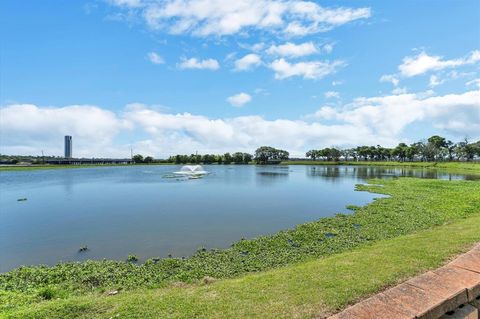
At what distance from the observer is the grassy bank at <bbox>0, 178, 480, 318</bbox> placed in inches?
209

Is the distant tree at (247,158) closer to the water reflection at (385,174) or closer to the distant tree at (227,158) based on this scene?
the distant tree at (227,158)

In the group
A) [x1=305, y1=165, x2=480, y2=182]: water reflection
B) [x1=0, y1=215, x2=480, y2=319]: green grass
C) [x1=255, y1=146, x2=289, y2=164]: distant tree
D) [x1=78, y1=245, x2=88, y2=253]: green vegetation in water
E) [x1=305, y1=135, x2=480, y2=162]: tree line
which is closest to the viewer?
[x1=0, y1=215, x2=480, y2=319]: green grass

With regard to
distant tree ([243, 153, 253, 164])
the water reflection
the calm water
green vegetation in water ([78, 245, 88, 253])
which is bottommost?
green vegetation in water ([78, 245, 88, 253])

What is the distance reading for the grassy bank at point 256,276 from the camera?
5.31 m

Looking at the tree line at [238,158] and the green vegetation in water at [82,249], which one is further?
the tree line at [238,158]

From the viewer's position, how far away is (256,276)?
25.7ft

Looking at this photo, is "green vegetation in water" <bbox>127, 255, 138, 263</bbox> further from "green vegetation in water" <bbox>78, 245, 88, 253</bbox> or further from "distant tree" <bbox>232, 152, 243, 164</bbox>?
"distant tree" <bbox>232, 152, 243, 164</bbox>

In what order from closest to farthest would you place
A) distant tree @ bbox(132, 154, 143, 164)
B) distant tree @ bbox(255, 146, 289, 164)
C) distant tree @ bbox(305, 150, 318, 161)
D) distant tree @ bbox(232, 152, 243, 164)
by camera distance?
distant tree @ bbox(255, 146, 289, 164)
distant tree @ bbox(232, 152, 243, 164)
distant tree @ bbox(305, 150, 318, 161)
distant tree @ bbox(132, 154, 143, 164)

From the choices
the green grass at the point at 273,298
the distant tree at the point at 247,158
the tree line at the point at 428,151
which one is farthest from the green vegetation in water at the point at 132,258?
the distant tree at the point at 247,158

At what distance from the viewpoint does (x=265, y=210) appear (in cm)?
2084

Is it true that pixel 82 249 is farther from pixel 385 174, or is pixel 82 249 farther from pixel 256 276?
pixel 385 174

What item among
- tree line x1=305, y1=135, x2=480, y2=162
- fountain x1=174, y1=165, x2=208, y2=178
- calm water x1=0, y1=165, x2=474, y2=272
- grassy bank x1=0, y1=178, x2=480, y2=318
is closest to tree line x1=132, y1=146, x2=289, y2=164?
tree line x1=305, y1=135, x2=480, y2=162

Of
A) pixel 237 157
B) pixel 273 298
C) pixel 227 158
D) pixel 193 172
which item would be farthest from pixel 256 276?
pixel 237 157

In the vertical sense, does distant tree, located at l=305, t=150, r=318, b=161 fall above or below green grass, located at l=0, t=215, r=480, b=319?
above
